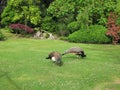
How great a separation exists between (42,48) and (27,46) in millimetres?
1314

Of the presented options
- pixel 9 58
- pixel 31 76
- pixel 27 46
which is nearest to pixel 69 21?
pixel 27 46

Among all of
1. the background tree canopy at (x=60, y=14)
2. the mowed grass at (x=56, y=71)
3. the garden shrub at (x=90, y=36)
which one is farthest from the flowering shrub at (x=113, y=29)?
the mowed grass at (x=56, y=71)

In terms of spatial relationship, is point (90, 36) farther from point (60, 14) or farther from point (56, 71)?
point (56, 71)

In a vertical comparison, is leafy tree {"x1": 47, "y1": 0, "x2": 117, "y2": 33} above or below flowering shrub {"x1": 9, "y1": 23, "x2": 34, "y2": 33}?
above

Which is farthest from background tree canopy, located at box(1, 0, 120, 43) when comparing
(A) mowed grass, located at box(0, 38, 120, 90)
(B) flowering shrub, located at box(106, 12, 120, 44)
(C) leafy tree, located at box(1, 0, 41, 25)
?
(A) mowed grass, located at box(0, 38, 120, 90)

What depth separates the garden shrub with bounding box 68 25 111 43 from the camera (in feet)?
96.8

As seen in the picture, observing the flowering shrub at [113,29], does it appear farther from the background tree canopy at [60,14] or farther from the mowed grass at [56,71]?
the mowed grass at [56,71]

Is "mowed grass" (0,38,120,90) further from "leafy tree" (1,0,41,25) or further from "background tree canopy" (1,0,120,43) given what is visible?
"leafy tree" (1,0,41,25)

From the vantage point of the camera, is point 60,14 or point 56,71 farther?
point 60,14

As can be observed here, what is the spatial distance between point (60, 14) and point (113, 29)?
582 cm

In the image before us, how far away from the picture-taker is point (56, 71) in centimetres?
1680

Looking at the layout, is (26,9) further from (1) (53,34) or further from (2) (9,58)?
(2) (9,58)

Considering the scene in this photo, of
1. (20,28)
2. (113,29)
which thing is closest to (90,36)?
(113,29)

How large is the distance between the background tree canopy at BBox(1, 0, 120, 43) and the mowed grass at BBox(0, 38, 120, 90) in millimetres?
8925
